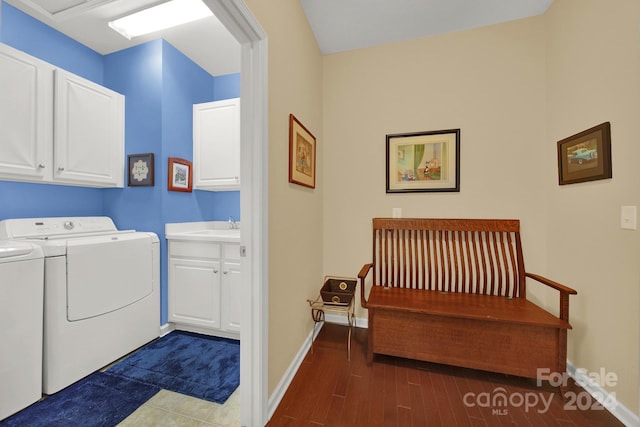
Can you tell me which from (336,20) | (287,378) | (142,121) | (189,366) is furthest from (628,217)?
(142,121)

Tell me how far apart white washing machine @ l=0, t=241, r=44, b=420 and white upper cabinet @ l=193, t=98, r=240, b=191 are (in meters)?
1.44

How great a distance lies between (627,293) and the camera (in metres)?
1.35

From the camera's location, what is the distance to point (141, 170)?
242cm

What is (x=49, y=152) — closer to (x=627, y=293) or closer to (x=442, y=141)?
(x=442, y=141)

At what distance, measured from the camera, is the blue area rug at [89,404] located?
53.2 inches

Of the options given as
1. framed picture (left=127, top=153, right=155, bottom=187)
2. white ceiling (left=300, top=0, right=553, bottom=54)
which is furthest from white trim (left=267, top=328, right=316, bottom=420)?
white ceiling (left=300, top=0, right=553, bottom=54)

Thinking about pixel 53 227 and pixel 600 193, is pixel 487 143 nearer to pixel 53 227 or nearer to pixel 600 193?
pixel 600 193

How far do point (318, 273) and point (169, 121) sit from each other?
2.18m

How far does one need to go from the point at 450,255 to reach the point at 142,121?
3.32 metres

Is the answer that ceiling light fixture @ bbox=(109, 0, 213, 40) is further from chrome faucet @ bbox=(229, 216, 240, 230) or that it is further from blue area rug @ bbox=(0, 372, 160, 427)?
blue area rug @ bbox=(0, 372, 160, 427)

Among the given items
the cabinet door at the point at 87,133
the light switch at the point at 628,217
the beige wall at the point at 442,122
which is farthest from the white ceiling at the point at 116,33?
the light switch at the point at 628,217

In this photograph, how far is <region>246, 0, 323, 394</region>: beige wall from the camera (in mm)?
1442

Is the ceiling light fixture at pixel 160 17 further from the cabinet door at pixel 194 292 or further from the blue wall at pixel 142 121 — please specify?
the cabinet door at pixel 194 292

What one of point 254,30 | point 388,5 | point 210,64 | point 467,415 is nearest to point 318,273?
point 467,415
